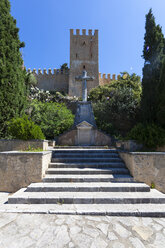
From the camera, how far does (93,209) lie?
312 centimetres

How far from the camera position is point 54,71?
105 feet

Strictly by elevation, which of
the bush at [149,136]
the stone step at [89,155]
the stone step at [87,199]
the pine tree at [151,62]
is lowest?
the stone step at [87,199]

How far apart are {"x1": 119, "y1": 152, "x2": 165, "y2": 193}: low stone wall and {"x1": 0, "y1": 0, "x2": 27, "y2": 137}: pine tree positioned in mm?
6146

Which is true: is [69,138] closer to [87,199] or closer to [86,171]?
[86,171]

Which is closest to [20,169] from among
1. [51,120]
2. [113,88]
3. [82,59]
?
[51,120]

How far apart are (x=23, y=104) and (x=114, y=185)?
6.48 m

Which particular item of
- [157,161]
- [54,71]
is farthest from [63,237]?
[54,71]

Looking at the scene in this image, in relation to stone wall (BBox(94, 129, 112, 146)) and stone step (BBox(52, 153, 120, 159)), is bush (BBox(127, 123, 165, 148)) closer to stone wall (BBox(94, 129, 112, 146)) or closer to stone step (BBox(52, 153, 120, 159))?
stone step (BBox(52, 153, 120, 159))

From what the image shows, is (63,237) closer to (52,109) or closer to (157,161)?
(157,161)

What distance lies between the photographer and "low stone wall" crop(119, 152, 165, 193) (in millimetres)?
4512

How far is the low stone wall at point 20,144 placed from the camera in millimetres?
5938

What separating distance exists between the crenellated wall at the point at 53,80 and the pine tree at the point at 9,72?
24.4 m

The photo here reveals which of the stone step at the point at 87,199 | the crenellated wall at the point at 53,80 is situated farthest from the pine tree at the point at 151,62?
the crenellated wall at the point at 53,80

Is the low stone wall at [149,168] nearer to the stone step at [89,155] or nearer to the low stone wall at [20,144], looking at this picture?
the stone step at [89,155]
